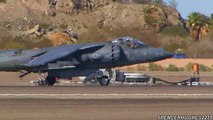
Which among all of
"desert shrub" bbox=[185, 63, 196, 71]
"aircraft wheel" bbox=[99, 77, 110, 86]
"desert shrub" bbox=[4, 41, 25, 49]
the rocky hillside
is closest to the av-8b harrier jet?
"aircraft wheel" bbox=[99, 77, 110, 86]

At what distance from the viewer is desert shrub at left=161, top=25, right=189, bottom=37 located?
114781 mm

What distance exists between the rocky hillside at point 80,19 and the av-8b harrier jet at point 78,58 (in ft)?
198

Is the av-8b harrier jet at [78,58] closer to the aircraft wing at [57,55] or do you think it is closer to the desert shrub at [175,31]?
the aircraft wing at [57,55]

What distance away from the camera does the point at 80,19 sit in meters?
122

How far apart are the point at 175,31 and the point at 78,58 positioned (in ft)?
241

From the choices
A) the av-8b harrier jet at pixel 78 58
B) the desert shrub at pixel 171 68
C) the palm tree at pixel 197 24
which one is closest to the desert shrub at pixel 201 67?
the desert shrub at pixel 171 68

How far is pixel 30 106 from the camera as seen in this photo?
2442 cm

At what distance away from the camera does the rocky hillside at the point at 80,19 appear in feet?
358

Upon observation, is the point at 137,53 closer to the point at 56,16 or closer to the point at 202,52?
the point at 202,52

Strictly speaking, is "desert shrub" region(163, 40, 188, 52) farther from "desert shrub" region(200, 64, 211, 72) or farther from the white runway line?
the white runway line

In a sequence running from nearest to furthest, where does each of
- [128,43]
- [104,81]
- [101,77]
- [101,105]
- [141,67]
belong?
[101,105] < [104,81] < [101,77] < [128,43] < [141,67]

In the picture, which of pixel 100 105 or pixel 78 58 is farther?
pixel 78 58

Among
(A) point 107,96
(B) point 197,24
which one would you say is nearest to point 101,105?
(A) point 107,96

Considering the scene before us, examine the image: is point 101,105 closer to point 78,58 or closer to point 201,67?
point 78,58
